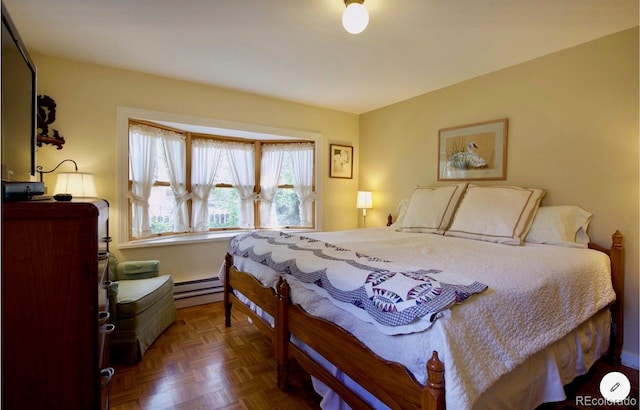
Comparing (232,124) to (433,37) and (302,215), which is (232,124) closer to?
(302,215)

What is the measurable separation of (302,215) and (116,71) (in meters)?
2.53

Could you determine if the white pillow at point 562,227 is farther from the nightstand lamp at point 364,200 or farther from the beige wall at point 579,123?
the nightstand lamp at point 364,200

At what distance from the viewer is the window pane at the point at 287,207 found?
4.09 metres

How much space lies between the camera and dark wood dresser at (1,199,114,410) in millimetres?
872

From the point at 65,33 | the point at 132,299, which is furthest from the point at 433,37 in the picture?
the point at 132,299

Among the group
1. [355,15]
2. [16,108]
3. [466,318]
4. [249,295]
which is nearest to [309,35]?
[355,15]

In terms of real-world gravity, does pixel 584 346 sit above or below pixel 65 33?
below

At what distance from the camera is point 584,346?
1746 millimetres

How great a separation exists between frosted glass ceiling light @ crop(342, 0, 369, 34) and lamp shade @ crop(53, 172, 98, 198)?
2.28 meters

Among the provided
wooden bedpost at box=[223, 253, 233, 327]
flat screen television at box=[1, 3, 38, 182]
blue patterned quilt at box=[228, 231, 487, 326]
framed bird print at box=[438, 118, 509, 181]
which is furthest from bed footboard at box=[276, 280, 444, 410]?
framed bird print at box=[438, 118, 509, 181]

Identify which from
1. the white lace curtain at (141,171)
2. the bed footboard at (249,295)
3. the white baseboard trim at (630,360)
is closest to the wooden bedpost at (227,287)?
the bed footboard at (249,295)

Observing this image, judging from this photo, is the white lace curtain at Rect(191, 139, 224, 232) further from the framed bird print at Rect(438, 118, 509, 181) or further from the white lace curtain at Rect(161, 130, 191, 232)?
the framed bird print at Rect(438, 118, 509, 181)

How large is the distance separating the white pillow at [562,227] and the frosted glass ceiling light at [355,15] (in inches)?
75.1

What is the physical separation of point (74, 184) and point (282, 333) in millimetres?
2001
